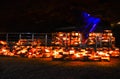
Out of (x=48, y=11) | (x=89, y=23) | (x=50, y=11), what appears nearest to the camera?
(x=48, y=11)

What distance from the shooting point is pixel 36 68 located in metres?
9.36

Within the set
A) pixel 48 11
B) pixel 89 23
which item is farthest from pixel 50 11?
pixel 89 23

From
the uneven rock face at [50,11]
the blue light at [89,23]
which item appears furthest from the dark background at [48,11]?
the blue light at [89,23]

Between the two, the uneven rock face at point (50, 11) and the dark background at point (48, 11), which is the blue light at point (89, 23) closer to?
the dark background at point (48, 11)

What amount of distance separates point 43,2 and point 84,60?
3685mm

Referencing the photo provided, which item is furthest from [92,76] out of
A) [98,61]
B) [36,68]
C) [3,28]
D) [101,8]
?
[3,28]

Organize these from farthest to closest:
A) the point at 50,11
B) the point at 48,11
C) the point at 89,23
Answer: the point at 89,23, the point at 50,11, the point at 48,11

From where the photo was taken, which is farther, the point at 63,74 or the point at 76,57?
the point at 76,57

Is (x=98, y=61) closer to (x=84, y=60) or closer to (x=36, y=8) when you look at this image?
(x=84, y=60)

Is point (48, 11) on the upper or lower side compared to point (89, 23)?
upper

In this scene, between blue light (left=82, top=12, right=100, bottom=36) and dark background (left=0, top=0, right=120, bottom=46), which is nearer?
dark background (left=0, top=0, right=120, bottom=46)

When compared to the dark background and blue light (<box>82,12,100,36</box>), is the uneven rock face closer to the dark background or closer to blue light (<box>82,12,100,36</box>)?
the dark background

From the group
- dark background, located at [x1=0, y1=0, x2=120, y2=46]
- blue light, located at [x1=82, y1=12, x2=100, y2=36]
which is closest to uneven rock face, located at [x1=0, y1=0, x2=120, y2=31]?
dark background, located at [x1=0, y1=0, x2=120, y2=46]

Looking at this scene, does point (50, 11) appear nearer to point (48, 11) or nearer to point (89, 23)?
point (48, 11)
